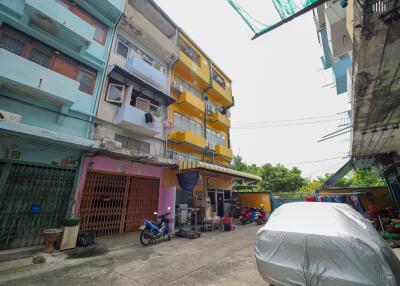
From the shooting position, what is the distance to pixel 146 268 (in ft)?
13.7

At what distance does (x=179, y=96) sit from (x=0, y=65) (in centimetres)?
901

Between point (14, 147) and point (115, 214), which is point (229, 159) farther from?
point (14, 147)

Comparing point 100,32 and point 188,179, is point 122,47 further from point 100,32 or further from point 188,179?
point 188,179

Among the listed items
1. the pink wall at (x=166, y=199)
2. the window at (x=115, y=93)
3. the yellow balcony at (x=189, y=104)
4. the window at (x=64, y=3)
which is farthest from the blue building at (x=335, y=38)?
the window at (x=64, y=3)

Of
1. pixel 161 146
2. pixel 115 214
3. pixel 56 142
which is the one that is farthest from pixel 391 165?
pixel 56 142

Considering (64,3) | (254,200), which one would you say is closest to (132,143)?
(64,3)

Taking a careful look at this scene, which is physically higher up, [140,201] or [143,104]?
[143,104]

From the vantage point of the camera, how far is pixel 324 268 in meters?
2.36

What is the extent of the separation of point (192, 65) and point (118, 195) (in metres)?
10.9

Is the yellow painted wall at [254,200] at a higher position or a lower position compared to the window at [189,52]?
lower

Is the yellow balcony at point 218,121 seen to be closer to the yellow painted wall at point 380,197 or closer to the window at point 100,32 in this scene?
the window at point 100,32

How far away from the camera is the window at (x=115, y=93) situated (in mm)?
9031

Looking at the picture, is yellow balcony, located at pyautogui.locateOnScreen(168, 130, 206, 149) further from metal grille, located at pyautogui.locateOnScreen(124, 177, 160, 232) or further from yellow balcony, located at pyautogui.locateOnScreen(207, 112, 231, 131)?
yellow balcony, located at pyautogui.locateOnScreen(207, 112, 231, 131)

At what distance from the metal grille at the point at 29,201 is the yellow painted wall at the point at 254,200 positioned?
1346cm
